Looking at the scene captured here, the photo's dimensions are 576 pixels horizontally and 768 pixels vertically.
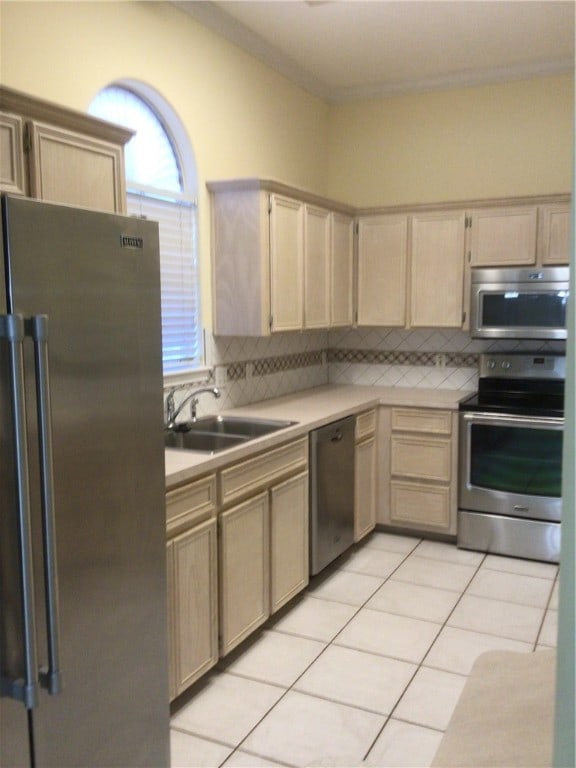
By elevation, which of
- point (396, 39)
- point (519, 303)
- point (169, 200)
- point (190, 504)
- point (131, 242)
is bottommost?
point (190, 504)

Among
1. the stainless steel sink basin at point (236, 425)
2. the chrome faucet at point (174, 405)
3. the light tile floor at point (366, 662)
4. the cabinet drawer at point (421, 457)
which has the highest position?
the chrome faucet at point (174, 405)

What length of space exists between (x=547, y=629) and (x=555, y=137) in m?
3.03

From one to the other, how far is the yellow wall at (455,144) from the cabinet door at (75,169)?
9.70 feet

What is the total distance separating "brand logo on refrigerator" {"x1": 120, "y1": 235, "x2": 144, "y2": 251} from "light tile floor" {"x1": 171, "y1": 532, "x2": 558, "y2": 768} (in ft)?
5.62

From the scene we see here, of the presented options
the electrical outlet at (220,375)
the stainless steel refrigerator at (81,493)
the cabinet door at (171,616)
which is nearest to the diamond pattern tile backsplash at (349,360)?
the electrical outlet at (220,375)

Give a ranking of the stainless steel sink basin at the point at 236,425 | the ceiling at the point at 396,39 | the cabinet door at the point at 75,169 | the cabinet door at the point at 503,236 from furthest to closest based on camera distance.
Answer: the cabinet door at the point at 503,236
the ceiling at the point at 396,39
the stainless steel sink basin at the point at 236,425
the cabinet door at the point at 75,169

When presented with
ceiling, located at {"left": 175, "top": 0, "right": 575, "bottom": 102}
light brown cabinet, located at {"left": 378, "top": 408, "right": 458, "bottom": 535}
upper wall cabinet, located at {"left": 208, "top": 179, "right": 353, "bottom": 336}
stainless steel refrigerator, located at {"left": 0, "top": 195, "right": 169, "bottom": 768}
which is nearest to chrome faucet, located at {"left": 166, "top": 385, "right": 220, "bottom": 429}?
upper wall cabinet, located at {"left": 208, "top": 179, "right": 353, "bottom": 336}

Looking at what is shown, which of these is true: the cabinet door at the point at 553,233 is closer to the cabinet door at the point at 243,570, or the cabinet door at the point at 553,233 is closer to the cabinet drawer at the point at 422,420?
the cabinet drawer at the point at 422,420

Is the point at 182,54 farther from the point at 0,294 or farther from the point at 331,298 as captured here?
the point at 0,294

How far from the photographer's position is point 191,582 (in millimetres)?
2545

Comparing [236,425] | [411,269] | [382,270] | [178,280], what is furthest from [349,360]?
[178,280]

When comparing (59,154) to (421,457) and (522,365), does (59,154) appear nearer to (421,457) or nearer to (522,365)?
(421,457)

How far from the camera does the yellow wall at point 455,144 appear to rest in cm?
439

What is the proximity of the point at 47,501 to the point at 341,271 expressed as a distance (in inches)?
128
